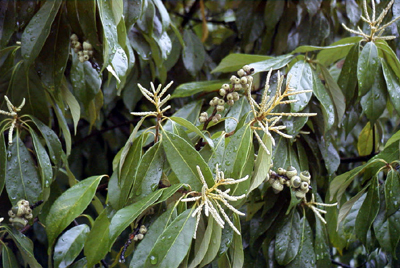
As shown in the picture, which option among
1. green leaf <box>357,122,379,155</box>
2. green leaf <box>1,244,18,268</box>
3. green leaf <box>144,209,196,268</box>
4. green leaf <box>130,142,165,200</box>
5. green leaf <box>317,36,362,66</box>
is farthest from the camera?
green leaf <box>357,122,379,155</box>

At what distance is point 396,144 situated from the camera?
39.2 inches

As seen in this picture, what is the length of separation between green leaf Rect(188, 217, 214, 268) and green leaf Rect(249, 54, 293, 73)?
1.48 feet

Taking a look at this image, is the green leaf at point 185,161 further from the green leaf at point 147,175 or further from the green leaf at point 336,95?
the green leaf at point 336,95

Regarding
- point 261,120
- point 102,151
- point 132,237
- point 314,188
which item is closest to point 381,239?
point 314,188

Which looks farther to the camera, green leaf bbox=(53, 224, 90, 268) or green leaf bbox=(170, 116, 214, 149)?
green leaf bbox=(53, 224, 90, 268)

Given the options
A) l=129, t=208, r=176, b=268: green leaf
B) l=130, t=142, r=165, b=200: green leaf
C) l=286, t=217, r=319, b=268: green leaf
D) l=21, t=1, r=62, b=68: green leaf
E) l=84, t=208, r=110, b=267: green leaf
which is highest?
l=21, t=1, r=62, b=68: green leaf

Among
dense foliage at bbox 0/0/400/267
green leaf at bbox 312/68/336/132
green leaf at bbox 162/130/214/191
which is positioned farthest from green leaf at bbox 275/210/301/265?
green leaf at bbox 162/130/214/191

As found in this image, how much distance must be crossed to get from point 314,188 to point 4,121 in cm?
81

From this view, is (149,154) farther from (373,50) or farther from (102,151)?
(102,151)

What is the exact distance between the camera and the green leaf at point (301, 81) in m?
0.98

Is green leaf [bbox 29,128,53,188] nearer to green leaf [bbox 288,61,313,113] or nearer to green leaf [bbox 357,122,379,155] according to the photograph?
green leaf [bbox 288,61,313,113]

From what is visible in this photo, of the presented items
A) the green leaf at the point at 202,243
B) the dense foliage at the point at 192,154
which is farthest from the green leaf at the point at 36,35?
the green leaf at the point at 202,243

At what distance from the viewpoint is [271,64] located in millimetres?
1087

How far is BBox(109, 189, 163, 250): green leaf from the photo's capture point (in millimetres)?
750
